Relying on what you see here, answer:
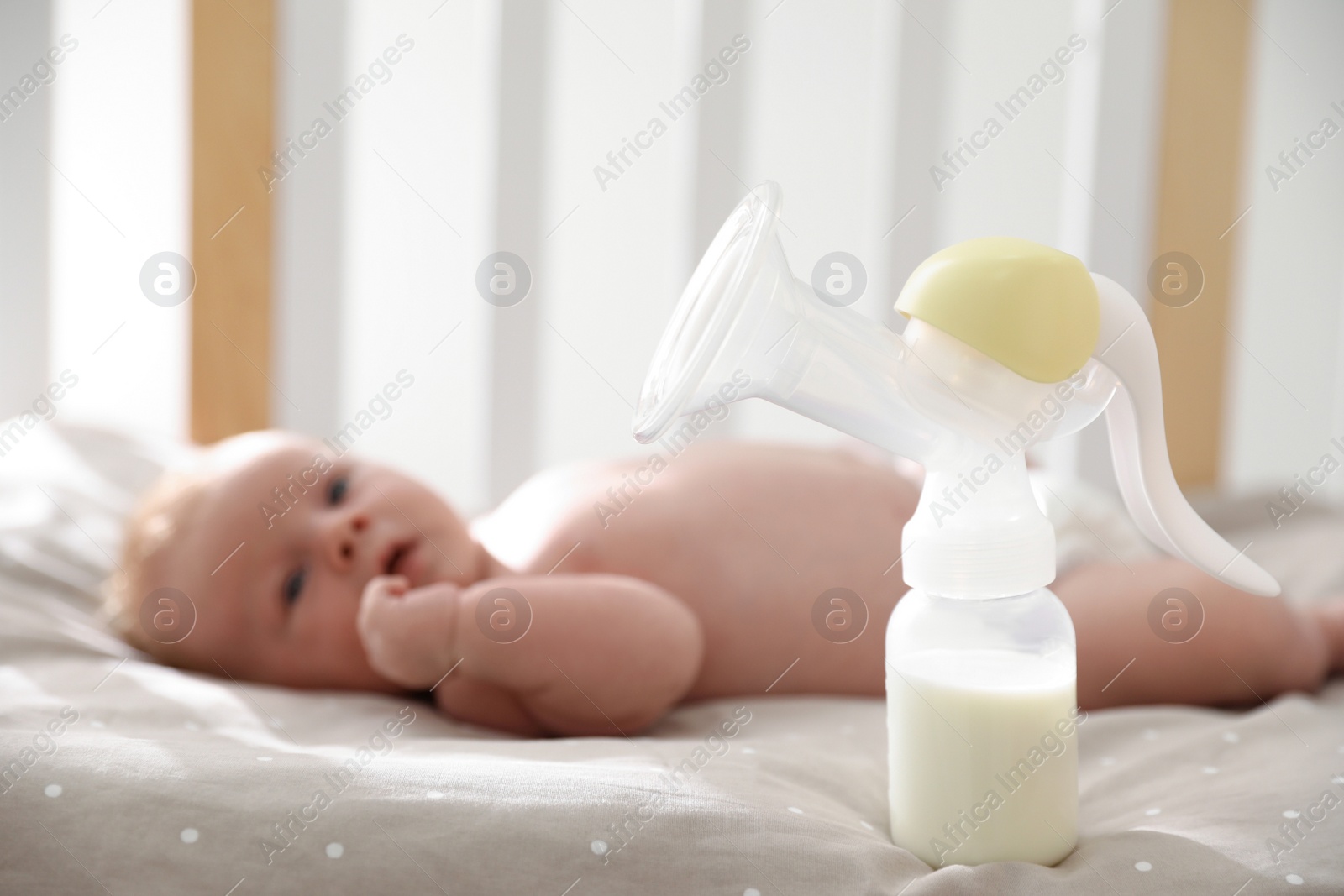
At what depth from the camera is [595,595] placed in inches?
35.1

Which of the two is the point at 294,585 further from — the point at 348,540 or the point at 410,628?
the point at 410,628

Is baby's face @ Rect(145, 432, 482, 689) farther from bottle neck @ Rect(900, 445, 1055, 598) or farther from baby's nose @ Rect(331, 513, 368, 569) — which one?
bottle neck @ Rect(900, 445, 1055, 598)

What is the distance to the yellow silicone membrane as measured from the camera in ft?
1.69

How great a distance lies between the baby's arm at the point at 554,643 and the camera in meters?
0.84

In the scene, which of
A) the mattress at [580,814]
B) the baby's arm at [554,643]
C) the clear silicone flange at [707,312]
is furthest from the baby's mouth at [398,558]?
the clear silicone flange at [707,312]

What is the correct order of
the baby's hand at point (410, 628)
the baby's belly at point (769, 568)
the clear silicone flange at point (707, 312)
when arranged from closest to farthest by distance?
the clear silicone flange at point (707, 312), the baby's hand at point (410, 628), the baby's belly at point (769, 568)

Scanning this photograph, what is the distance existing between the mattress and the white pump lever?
0.53 ft

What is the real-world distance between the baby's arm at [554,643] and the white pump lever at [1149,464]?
0.42 metres

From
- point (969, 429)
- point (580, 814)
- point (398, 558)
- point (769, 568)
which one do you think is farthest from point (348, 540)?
point (969, 429)

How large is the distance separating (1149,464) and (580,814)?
388mm

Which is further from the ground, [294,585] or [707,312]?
[707,312]

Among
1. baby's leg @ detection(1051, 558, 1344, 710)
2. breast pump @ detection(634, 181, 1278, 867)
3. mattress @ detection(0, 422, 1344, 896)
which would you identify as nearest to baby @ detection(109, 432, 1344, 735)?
baby's leg @ detection(1051, 558, 1344, 710)

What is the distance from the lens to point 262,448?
3.53 feet

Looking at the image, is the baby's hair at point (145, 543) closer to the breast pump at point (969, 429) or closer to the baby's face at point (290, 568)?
the baby's face at point (290, 568)
